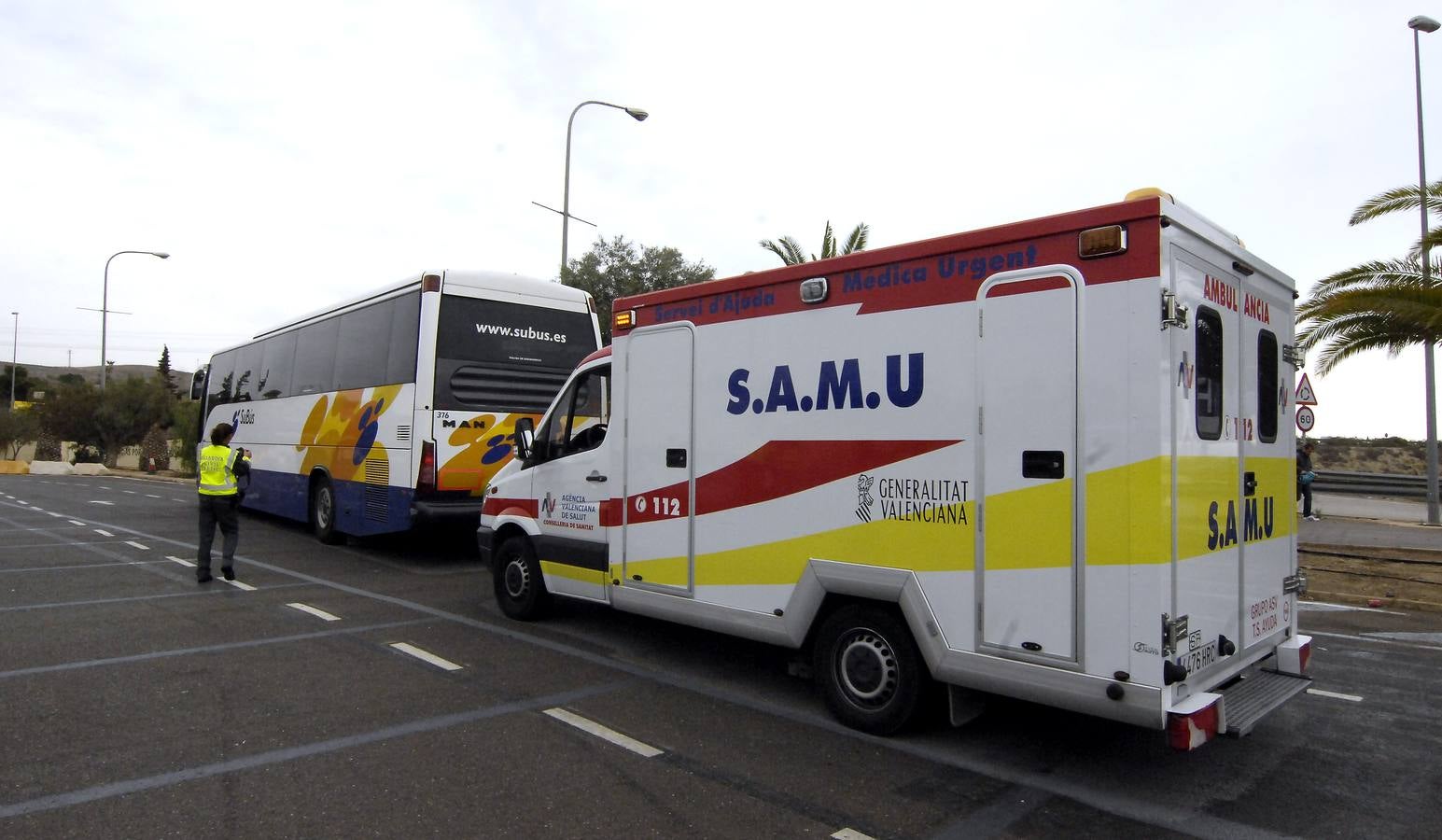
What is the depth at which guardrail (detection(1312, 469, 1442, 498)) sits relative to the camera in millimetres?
24828

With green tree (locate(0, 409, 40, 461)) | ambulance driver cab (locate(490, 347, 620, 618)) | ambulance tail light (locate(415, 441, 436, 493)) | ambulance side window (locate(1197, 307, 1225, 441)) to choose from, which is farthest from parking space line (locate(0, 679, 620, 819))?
green tree (locate(0, 409, 40, 461))

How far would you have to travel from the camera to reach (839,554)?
16.1 feet

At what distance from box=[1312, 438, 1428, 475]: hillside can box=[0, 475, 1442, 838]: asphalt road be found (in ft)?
114

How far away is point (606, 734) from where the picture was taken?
15.8ft

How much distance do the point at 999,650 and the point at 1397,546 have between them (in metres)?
11.6

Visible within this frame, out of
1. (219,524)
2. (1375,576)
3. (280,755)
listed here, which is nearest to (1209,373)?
(280,755)

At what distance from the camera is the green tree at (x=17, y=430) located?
49125 millimetres

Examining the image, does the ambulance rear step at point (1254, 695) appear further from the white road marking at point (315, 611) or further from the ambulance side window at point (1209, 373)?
the white road marking at point (315, 611)

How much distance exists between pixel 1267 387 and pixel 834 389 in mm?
2390

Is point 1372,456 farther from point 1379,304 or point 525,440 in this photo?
point 525,440

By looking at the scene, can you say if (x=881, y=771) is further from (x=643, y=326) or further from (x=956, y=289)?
(x=643, y=326)

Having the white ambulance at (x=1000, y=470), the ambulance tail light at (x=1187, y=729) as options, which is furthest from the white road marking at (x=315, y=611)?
the ambulance tail light at (x=1187, y=729)

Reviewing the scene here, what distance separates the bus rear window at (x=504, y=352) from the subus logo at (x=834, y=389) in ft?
18.4

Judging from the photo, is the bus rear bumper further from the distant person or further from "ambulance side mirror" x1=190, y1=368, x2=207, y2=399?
the distant person
